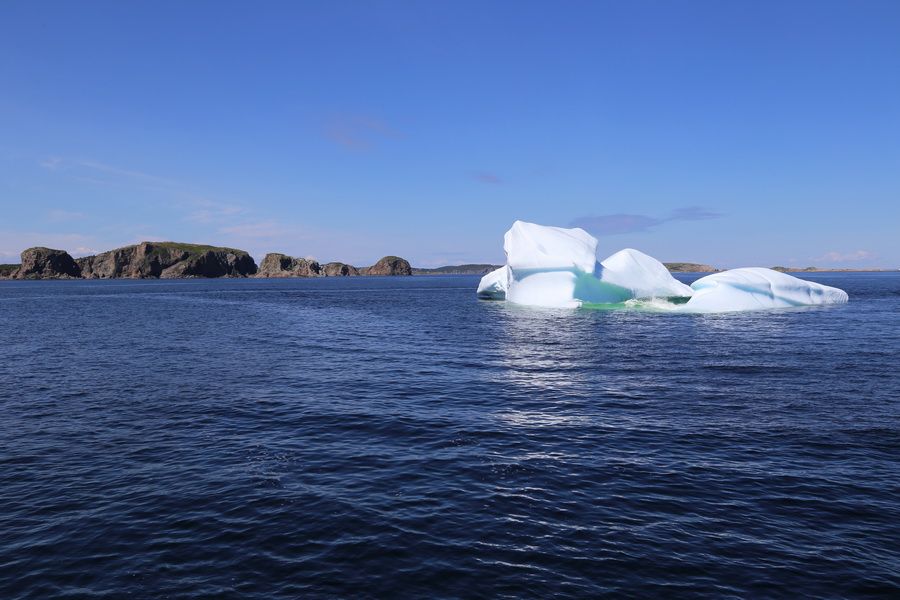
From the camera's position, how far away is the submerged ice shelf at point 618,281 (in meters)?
60.6

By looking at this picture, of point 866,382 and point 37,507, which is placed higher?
point 866,382

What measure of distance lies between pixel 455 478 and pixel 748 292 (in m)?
58.1

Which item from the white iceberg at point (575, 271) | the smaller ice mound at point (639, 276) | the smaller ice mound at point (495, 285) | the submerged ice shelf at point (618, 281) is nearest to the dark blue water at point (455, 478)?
the submerged ice shelf at point (618, 281)

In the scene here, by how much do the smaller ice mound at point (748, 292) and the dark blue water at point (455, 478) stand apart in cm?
2720

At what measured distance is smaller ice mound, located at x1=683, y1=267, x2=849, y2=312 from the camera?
197 feet

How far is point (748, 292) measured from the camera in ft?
201

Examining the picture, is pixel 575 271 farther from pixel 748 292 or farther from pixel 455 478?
pixel 455 478

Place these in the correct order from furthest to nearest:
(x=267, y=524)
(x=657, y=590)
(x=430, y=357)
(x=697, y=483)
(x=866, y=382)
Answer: (x=430, y=357), (x=866, y=382), (x=697, y=483), (x=267, y=524), (x=657, y=590)

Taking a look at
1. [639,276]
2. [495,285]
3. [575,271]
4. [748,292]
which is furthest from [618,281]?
[495,285]

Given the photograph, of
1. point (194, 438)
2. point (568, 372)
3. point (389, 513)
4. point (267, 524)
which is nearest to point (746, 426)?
point (568, 372)

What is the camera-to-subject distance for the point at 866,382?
25.3 metres

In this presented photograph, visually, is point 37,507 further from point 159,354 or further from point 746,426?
point 159,354

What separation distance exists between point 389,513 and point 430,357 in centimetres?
2267

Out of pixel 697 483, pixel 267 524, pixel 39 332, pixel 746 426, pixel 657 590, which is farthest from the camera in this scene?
pixel 39 332
